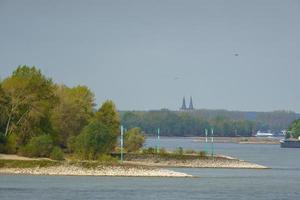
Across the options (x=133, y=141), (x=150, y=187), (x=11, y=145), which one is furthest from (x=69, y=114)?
(x=150, y=187)

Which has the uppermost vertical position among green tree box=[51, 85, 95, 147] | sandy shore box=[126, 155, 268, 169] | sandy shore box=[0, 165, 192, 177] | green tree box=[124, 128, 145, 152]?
green tree box=[51, 85, 95, 147]

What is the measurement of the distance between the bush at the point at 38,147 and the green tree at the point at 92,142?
11.5 ft

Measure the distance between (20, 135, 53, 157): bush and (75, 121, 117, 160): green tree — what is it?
11.5 feet

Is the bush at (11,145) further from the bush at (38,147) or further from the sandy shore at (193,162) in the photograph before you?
the sandy shore at (193,162)

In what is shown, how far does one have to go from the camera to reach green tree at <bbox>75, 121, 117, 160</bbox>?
319ft

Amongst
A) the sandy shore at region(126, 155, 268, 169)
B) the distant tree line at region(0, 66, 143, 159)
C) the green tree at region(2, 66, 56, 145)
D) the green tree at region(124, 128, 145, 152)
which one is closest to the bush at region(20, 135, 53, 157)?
the distant tree line at region(0, 66, 143, 159)

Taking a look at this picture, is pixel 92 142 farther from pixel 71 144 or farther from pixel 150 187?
pixel 150 187

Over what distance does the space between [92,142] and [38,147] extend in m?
5.45

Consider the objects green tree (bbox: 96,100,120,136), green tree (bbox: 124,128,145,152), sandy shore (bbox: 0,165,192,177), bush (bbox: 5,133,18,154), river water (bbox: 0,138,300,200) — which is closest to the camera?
river water (bbox: 0,138,300,200)

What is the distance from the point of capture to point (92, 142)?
319ft

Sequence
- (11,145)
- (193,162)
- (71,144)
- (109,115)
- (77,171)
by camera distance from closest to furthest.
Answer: (77,171), (11,145), (71,144), (193,162), (109,115)

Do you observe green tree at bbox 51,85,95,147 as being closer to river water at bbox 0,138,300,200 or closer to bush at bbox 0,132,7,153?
bush at bbox 0,132,7,153

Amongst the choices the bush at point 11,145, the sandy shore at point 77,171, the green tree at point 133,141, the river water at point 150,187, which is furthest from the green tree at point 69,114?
the river water at point 150,187

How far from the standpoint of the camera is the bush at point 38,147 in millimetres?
94250
